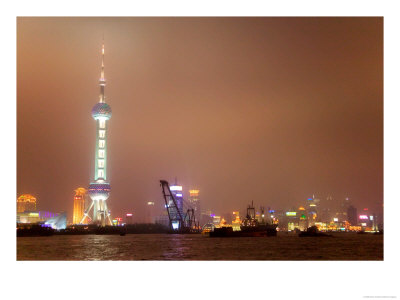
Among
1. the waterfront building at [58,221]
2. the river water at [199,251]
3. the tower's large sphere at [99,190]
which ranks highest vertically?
the tower's large sphere at [99,190]

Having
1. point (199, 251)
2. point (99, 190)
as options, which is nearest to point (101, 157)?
point (99, 190)

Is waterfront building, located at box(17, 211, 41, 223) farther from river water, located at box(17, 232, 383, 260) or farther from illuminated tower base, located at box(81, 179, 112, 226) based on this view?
river water, located at box(17, 232, 383, 260)

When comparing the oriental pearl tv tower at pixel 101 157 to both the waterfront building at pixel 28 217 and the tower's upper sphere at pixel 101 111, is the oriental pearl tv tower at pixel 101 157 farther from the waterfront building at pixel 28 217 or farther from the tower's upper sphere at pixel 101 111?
the waterfront building at pixel 28 217

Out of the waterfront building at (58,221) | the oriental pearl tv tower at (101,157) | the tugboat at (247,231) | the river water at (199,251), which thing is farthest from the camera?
the waterfront building at (58,221)

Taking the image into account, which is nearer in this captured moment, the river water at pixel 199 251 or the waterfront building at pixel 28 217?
the river water at pixel 199 251

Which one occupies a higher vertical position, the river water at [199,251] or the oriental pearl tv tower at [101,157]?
the oriental pearl tv tower at [101,157]

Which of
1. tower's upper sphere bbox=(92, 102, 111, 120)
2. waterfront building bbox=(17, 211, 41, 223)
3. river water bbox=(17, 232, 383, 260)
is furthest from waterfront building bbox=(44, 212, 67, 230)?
river water bbox=(17, 232, 383, 260)

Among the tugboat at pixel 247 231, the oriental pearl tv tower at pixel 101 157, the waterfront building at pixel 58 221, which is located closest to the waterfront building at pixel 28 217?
the waterfront building at pixel 58 221
